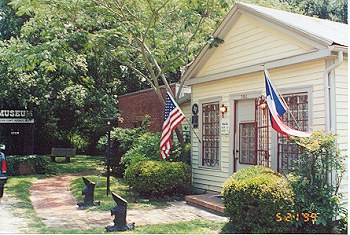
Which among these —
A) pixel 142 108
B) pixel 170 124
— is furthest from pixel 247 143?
pixel 142 108

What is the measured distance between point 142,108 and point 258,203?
11890 millimetres

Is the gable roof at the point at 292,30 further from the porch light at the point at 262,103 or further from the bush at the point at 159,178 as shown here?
the bush at the point at 159,178

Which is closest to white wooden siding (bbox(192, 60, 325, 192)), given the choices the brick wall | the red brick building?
the red brick building

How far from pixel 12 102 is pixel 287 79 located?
1257cm

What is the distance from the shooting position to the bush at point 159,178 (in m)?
10.6

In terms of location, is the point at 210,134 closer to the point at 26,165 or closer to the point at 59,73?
the point at 26,165

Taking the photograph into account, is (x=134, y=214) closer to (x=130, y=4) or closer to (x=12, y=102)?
(x=130, y=4)

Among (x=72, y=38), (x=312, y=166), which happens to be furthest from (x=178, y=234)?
(x=72, y=38)

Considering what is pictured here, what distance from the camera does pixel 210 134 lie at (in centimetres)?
1135

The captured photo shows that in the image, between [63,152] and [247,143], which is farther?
[63,152]

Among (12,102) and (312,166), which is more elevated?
(12,102)

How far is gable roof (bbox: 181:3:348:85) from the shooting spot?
7.54m

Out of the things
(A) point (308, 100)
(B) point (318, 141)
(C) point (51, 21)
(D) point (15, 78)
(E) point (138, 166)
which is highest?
(C) point (51, 21)

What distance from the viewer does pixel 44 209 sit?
9.73 metres
